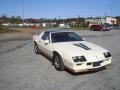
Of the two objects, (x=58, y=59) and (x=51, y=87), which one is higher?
(x=58, y=59)

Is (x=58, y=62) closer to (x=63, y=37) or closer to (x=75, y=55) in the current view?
(x=75, y=55)

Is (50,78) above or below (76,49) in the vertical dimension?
below

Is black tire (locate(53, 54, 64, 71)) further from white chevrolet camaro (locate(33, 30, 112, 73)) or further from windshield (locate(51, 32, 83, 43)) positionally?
windshield (locate(51, 32, 83, 43))

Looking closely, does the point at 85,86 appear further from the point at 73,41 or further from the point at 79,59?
the point at 73,41

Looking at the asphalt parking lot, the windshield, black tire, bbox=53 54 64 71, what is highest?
the windshield

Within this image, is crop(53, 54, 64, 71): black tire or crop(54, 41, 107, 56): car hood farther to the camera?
crop(53, 54, 64, 71): black tire

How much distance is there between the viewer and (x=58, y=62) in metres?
6.82

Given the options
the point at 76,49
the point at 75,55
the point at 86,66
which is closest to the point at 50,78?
the point at 75,55

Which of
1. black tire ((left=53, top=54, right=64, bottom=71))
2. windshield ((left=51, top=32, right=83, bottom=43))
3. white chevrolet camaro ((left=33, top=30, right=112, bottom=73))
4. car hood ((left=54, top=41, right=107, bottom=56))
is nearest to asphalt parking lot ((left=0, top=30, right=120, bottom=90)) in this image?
black tire ((left=53, top=54, right=64, bottom=71))

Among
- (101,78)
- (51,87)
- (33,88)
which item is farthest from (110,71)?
(33,88)

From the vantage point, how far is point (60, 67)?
6633 millimetres

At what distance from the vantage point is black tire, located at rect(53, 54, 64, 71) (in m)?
6.56

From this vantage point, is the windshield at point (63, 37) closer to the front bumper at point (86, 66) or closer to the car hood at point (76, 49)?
the car hood at point (76, 49)

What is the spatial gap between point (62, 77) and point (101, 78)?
1227 millimetres
